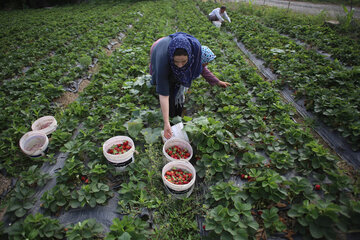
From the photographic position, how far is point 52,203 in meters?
2.03

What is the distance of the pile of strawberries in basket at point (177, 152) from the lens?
2.37 m

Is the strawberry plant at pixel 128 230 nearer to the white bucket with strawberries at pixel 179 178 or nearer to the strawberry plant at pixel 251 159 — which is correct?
the white bucket with strawberries at pixel 179 178

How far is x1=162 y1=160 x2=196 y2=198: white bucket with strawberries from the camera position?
199cm

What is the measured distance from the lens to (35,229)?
170 cm

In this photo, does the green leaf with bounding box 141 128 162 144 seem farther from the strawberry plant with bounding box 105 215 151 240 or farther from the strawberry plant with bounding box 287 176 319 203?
the strawberry plant with bounding box 287 176 319 203

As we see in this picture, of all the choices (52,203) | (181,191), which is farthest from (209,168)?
(52,203)

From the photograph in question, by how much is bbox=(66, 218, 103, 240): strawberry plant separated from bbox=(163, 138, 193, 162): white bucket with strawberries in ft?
3.43

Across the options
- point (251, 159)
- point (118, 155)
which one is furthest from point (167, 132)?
point (251, 159)

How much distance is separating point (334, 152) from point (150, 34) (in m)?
7.06

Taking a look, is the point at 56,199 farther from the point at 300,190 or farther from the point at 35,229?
the point at 300,190

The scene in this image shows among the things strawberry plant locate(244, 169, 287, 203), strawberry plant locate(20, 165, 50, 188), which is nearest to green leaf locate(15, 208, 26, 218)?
strawberry plant locate(20, 165, 50, 188)

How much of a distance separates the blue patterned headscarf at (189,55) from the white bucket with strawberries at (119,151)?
116 centimetres

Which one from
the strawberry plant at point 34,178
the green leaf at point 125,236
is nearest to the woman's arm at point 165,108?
the green leaf at point 125,236

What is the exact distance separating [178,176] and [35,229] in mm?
1501
